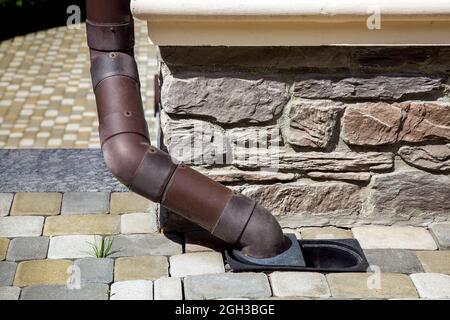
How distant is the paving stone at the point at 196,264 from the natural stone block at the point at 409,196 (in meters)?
0.77

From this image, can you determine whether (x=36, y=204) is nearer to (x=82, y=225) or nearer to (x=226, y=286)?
(x=82, y=225)

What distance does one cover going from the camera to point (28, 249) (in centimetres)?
337

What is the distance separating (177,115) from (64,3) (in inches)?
292

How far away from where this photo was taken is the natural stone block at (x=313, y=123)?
132 inches

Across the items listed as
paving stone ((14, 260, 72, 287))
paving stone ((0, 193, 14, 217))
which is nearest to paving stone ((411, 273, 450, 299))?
paving stone ((14, 260, 72, 287))

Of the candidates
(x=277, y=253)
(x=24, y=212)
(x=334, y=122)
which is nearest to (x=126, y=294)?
(x=277, y=253)

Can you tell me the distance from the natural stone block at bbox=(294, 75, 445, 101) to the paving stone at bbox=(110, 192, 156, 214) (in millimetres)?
967

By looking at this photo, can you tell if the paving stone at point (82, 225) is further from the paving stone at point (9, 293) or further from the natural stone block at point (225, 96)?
the natural stone block at point (225, 96)

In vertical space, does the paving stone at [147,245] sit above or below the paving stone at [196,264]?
below

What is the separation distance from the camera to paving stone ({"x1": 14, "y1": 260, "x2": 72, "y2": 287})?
3109mm

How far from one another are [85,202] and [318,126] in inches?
48.3

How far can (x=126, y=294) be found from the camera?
9.91ft

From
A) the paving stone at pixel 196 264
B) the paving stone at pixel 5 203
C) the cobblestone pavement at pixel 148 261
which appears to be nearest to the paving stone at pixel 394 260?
the cobblestone pavement at pixel 148 261

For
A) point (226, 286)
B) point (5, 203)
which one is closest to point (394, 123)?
point (226, 286)
